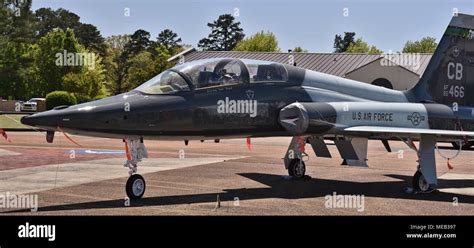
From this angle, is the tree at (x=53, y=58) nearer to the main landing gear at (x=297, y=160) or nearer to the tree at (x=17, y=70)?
the tree at (x=17, y=70)

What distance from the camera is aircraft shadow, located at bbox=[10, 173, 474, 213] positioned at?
1148 cm

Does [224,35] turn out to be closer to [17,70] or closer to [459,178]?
[17,70]

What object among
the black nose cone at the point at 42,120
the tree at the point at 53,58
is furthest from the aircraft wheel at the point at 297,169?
the tree at the point at 53,58

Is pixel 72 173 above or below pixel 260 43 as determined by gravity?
below

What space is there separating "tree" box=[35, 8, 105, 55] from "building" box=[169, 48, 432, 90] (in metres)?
55.2

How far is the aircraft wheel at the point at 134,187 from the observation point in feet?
38.5

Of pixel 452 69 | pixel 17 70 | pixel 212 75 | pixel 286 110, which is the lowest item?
pixel 286 110

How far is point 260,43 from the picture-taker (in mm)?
132125

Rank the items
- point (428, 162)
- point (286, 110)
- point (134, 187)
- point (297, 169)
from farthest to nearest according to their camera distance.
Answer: point (297, 169), point (428, 162), point (286, 110), point (134, 187)

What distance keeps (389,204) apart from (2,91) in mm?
95980

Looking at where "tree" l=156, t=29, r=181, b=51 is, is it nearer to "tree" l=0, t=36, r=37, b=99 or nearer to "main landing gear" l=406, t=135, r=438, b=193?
"tree" l=0, t=36, r=37, b=99
